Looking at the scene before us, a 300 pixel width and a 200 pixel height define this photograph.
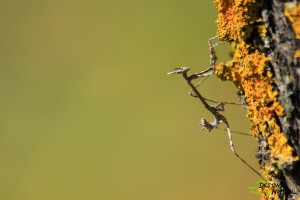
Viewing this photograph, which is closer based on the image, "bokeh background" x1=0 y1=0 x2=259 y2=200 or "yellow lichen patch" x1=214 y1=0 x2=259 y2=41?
"yellow lichen patch" x1=214 y1=0 x2=259 y2=41

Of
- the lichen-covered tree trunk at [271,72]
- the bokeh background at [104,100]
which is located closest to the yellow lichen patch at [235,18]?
the lichen-covered tree trunk at [271,72]

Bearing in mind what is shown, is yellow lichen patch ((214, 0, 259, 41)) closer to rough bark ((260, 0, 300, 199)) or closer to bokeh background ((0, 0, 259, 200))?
rough bark ((260, 0, 300, 199))

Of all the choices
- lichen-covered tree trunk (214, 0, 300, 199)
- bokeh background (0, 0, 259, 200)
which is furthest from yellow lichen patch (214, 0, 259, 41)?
bokeh background (0, 0, 259, 200)

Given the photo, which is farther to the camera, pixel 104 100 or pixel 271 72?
pixel 104 100

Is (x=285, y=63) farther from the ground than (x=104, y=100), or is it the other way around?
(x=104, y=100)

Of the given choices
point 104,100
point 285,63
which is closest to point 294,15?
point 285,63

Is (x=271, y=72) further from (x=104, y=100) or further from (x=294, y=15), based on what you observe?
(x=104, y=100)

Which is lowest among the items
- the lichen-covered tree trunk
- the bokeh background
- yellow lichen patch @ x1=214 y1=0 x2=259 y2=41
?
the lichen-covered tree trunk

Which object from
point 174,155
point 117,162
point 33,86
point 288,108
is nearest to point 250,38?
point 288,108
